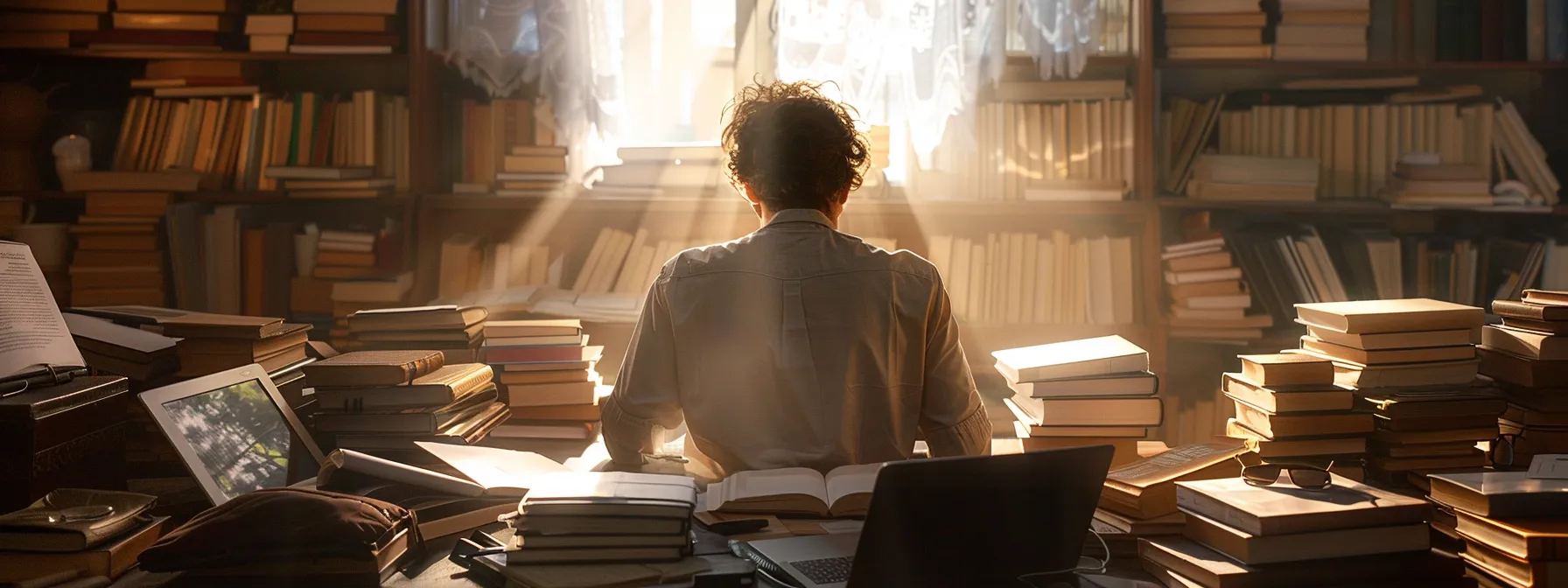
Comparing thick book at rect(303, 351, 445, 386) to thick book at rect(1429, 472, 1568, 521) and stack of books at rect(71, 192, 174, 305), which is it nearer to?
thick book at rect(1429, 472, 1568, 521)

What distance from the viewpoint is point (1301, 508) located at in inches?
53.0

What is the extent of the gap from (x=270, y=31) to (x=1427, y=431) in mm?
3065

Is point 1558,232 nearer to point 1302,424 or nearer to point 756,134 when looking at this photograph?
point 1302,424

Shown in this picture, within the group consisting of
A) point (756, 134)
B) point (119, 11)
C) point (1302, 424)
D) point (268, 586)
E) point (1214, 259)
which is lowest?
point (268, 586)

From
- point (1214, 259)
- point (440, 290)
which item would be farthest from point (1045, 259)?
point (440, 290)

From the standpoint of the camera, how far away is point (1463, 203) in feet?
10.5

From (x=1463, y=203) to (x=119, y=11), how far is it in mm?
3810

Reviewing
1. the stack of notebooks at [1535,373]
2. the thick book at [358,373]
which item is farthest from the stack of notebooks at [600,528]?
the stack of notebooks at [1535,373]

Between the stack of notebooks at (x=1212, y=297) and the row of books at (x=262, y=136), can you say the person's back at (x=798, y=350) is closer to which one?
the stack of notebooks at (x=1212, y=297)

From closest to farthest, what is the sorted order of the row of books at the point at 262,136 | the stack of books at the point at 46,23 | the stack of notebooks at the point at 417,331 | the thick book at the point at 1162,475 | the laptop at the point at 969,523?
the laptop at the point at 969,523
the thick book at the point at 1162,475
the stack of notebooks at the point at 417,331
the stack of books at the point at 46,23
the row of books at the point at 262,136

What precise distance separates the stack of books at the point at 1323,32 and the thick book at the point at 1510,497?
2.06 meters

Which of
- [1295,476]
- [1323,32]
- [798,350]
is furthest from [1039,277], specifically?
[1295,476]

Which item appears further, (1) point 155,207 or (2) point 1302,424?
(1) point 155,207

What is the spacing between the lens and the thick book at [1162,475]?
5.16 feet
